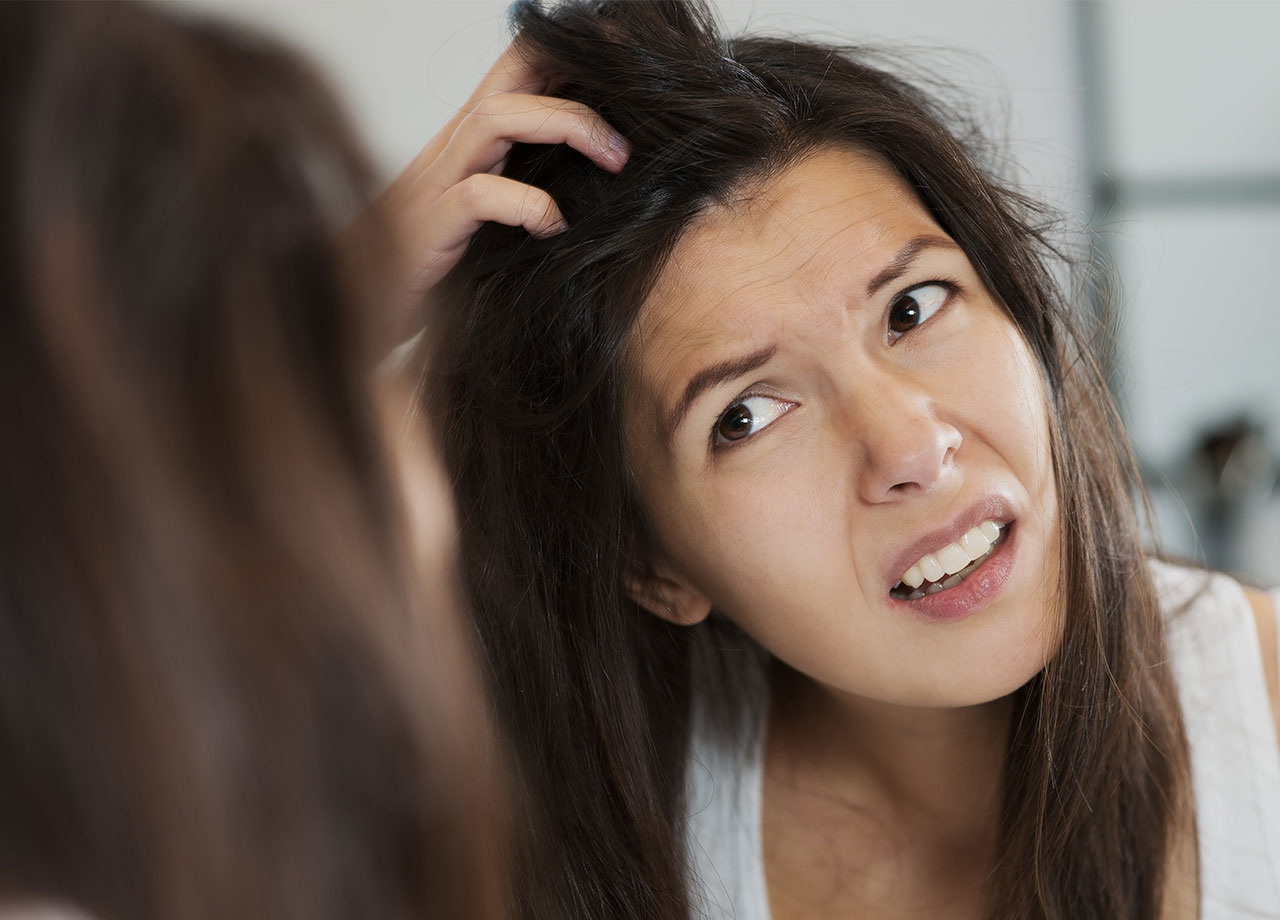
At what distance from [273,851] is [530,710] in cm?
69

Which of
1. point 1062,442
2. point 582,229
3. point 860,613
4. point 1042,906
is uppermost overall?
point 582,229

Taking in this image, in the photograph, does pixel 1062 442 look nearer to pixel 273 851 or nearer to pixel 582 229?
pixel 582 229

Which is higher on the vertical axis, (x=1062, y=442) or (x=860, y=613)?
(x=1062, y=442)

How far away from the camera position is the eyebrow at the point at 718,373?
1.02m

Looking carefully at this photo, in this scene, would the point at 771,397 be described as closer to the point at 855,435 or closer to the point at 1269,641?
the point at 855,435

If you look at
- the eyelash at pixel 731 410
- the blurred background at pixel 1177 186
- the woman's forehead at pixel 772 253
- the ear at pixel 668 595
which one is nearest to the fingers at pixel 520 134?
the woman's forehead at pixel 772 253

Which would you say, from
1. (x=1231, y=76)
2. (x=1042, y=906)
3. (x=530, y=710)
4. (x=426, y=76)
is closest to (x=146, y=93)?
(x=530, y=710)

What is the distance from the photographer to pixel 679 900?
1.19 meters

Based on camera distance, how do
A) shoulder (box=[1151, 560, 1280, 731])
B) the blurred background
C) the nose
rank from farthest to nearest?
the blurred background
shoulder (box=[1151, 560, 1280, 731])
the nose

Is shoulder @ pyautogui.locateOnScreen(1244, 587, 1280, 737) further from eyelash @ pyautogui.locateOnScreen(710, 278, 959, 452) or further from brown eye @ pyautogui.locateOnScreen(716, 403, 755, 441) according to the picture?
brown eye @ pyautogui.locateOnScreen(716, 403, 755, 441)

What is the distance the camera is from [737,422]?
1.07 m

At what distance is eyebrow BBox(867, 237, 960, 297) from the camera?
41.1 inches

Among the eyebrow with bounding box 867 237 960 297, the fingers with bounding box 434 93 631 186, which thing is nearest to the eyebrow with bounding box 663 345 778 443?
the eyebrow with bounding box 867 237 960 297

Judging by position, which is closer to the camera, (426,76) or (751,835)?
(751,835)
